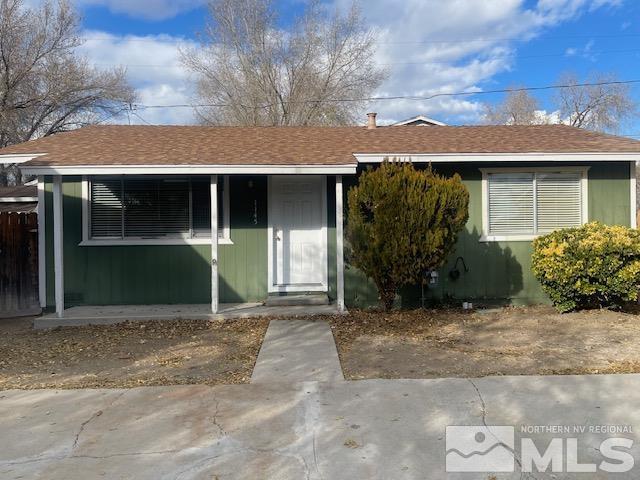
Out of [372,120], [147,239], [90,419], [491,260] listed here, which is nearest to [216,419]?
[90,419]

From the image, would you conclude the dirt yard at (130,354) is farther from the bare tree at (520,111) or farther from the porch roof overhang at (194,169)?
the bare tree at (520,111)

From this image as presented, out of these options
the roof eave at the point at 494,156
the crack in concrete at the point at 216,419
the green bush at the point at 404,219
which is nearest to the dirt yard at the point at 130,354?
the crack in concrete at the point at 216,419

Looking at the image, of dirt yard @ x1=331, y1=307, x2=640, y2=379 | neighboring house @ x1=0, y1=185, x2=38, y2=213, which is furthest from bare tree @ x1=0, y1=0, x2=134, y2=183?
dirt yard @ x1=331, y1=307, x2=640, y2=379

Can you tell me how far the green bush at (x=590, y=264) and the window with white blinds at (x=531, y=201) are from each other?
1135 millimetres

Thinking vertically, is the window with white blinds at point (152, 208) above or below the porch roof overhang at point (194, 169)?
below

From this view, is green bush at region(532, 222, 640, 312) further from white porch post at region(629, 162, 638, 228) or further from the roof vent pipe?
the roof vent pipe

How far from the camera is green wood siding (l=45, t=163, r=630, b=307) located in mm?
9281

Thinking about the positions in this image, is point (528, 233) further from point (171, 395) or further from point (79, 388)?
point (79, 388)

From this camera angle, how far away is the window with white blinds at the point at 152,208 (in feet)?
30.8

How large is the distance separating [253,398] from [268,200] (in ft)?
16.9

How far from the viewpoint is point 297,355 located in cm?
626

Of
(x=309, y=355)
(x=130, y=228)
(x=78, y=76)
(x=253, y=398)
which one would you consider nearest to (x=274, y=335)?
(x=309, y=355)

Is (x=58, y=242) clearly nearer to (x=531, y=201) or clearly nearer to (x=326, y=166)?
(x=326, y=166)

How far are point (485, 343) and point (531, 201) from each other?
150 inches
